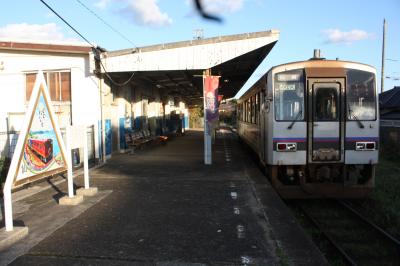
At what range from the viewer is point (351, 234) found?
6.85 m

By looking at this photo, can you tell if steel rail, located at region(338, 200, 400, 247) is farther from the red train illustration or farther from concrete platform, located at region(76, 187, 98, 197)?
the red train illustration

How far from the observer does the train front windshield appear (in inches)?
323

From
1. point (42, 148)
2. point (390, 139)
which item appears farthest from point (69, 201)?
point (390, 139)

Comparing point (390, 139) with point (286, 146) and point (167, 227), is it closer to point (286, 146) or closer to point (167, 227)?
point (286, 146)

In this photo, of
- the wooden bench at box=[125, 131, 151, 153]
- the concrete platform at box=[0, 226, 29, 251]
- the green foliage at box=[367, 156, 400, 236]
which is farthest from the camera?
the wooden bench at box=[125, 131, 151, 153]

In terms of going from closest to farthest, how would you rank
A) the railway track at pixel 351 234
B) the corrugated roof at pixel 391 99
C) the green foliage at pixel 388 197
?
the railway track at pixel 351 234
the green foliage at pixel 388 197
the corrugated roof at pixel 391 99

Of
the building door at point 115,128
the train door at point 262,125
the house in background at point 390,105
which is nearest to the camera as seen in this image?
the train door at point 262,125

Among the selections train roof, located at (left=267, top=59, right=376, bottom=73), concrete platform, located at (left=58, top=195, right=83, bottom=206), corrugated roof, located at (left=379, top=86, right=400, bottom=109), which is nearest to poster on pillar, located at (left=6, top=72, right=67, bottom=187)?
concrete platform, located at (left=58, top=195, right=83, bottom=206)

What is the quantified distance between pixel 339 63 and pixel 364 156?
200cm

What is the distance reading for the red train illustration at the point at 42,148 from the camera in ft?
20.1

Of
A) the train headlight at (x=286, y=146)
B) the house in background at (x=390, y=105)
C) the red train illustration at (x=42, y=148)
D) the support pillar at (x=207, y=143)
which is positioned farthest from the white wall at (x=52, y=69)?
the house in background at (x=390, y=105)

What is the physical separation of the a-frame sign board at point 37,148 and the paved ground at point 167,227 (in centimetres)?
67

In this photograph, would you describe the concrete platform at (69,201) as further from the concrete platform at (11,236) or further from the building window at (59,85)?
the building window at (59,85)

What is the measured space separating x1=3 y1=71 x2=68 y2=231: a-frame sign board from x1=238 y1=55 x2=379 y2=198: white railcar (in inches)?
167
